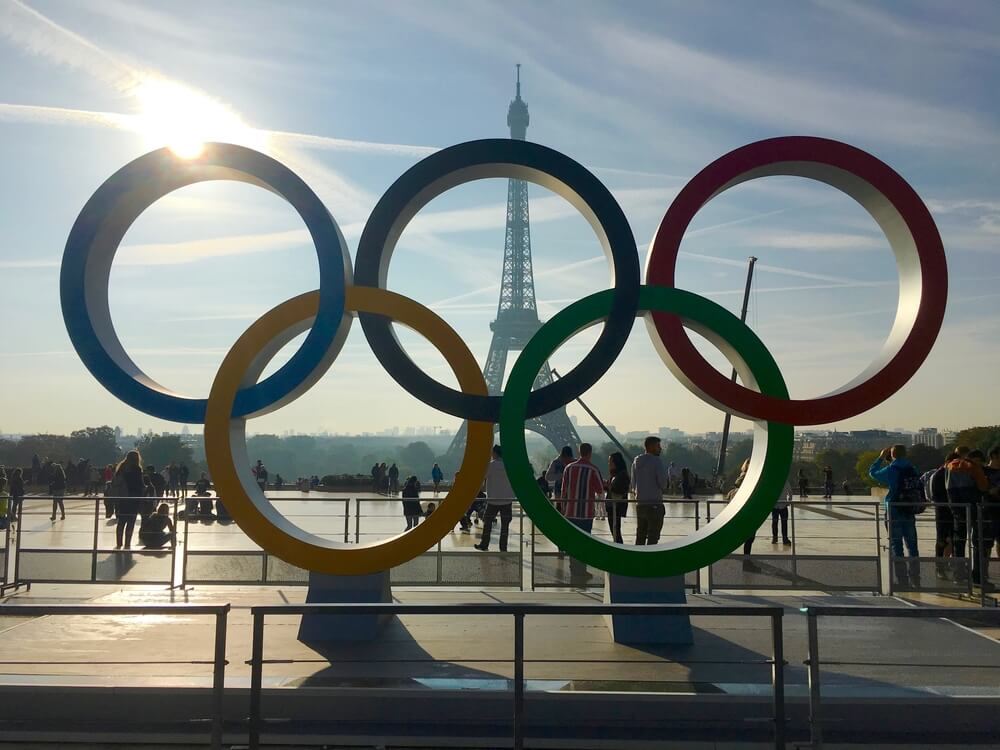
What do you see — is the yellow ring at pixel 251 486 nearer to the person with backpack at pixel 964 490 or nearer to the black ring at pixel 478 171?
the black ring at pixel 478 171

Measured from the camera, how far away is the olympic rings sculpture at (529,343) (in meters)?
8.15

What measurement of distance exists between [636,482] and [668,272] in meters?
3.70

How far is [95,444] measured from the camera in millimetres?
68312

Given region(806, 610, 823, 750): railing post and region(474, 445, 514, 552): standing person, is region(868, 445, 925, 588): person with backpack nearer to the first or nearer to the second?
region(474, 445, 514, 552): standing person

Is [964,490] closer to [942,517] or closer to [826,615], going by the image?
[942,517]

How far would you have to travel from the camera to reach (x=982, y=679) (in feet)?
22.9

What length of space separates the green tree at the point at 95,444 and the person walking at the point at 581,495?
206 feet

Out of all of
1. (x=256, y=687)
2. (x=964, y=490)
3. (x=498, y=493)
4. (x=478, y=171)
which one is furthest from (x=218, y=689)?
(x=964, y=490)

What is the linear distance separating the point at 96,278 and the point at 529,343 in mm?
4414

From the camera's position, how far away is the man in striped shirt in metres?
11.6

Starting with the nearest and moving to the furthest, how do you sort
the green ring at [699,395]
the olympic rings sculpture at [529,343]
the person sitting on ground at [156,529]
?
Result: the green ring at [699,395] < the olympic rings sculpture at [529,343] < the person sitting on ground at [156,529]

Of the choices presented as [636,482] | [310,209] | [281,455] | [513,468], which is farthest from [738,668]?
[281,455]

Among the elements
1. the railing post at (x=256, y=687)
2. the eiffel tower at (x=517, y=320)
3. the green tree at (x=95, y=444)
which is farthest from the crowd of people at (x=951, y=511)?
the green tree at (x=95, y=444)

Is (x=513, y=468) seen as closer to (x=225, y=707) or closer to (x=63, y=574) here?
(x=225, y=707)
